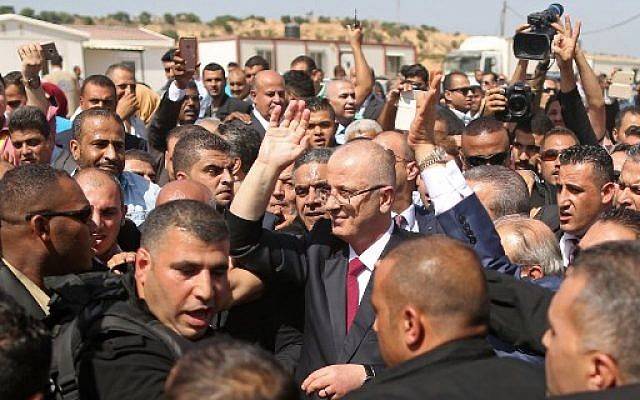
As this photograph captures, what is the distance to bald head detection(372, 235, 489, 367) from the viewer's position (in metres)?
2.80

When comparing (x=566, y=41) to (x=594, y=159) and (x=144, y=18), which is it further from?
(x=144, y=18)

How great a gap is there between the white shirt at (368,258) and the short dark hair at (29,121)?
3189mm

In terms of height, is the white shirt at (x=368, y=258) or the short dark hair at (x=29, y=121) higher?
the short dark hair at (x=29, y=121)

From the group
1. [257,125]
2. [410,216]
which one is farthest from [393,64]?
[410,216]

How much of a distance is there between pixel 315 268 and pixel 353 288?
0.20m

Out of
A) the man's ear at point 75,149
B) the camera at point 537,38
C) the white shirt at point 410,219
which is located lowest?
the white shirt at point 410,219

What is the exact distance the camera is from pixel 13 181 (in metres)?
3.77

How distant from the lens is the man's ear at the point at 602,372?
2371mm

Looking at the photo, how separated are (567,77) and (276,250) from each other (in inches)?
162

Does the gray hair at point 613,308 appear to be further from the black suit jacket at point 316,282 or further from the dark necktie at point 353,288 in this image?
the dark necktie at point 353,288

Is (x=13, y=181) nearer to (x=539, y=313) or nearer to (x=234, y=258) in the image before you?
(x=234, y=258)

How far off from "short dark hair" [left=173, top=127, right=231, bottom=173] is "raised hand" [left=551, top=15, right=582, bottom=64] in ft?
Answer: 9.65

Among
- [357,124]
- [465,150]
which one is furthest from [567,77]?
[357,124]

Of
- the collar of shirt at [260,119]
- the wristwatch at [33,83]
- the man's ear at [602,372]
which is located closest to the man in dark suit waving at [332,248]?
the man's ear at [602,372]
